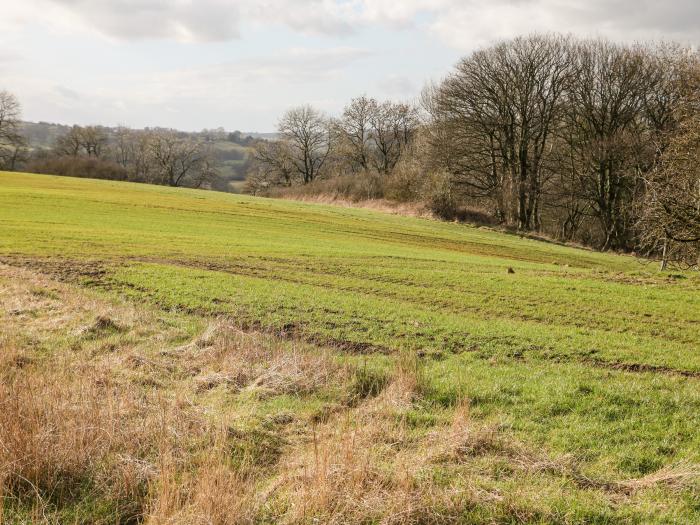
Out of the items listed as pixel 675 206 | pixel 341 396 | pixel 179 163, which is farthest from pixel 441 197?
pixel 179 163

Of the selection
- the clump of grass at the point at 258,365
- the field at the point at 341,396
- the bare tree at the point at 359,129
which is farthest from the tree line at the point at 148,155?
the clump of grass at the point at 258,365

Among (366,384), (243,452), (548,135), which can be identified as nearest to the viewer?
(243,452)

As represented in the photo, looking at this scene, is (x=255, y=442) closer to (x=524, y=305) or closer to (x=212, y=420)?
(x=212, y=420)

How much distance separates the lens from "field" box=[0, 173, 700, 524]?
607 centimetres

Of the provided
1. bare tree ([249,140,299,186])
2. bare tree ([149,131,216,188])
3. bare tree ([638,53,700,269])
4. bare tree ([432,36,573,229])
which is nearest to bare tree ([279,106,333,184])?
bare tree ([249,140,299,186])

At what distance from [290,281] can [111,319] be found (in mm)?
8377

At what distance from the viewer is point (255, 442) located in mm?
7766

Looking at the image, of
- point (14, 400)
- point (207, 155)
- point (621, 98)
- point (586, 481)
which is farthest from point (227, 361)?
point (207, 155)

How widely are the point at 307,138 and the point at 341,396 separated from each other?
9094 cm

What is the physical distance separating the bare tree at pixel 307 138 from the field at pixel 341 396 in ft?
250

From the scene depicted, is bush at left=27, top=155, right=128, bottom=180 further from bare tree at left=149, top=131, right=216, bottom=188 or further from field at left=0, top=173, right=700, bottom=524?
field at left=0, top=173, right=700, bottom=524

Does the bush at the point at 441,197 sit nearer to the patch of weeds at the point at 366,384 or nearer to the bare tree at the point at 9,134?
the patch of weeds at the point at 366,384

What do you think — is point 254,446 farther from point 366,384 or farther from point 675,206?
point 675,206

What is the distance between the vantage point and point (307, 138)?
318 feet
